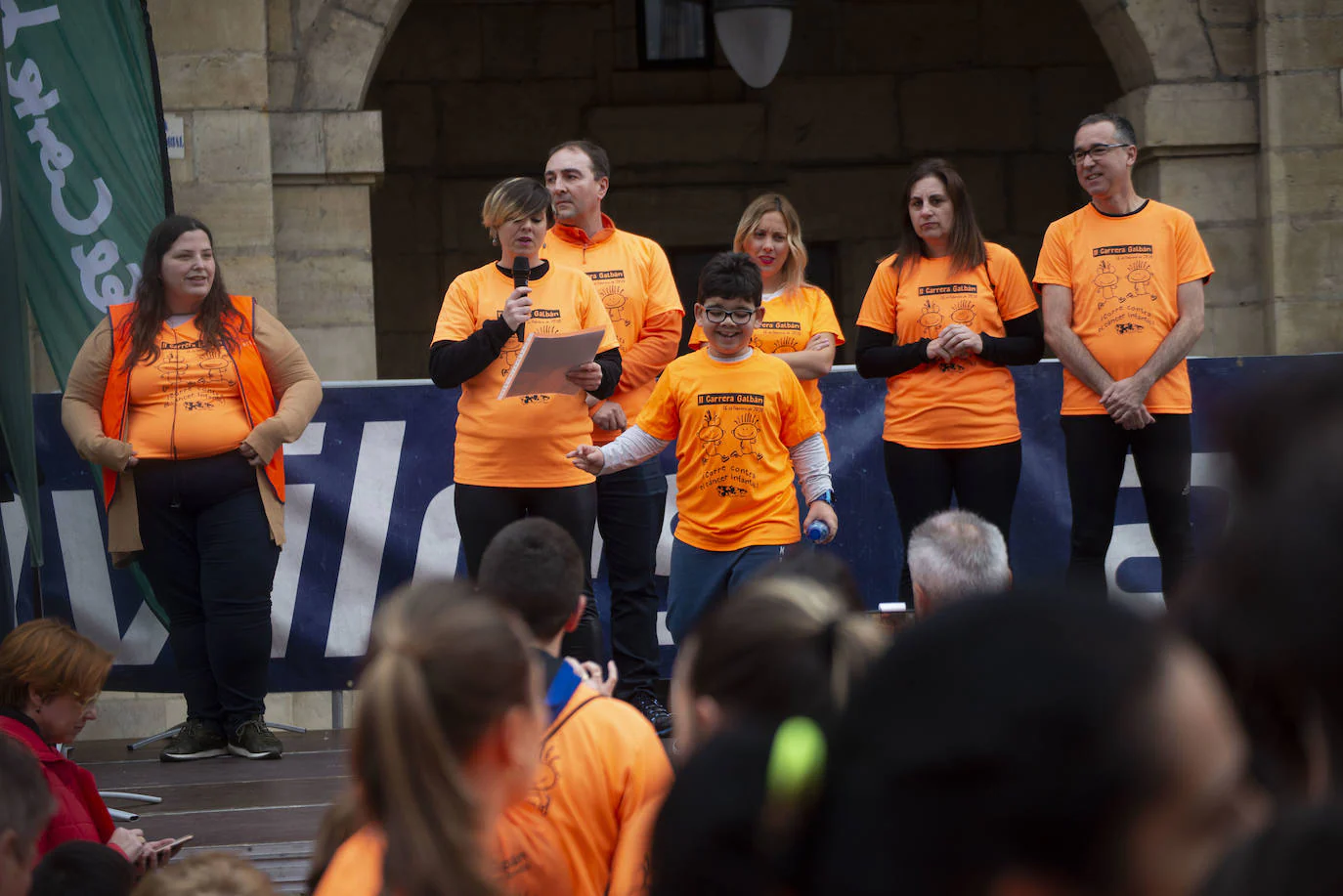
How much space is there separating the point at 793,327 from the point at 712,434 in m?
0.95

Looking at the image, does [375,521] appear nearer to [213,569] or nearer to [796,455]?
[213,569]

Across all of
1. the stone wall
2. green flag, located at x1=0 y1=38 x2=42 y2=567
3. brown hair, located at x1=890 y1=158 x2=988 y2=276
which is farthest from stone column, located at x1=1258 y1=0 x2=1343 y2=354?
green flag, located at x1=0 y1=38 x2=42 y2=567

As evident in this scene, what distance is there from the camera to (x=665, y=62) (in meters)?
10.6

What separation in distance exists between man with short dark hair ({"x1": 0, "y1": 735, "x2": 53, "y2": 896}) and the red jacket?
4.01 ft

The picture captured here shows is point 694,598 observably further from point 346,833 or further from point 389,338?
point 389,338

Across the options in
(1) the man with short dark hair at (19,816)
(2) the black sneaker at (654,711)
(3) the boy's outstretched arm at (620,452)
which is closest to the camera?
(1) the man with short dark hair at (19,816)

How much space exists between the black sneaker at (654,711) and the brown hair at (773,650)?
3.24 m

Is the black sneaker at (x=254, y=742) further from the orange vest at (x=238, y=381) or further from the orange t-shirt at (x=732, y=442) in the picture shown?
the orange t-shirt at (x=732, y=442)

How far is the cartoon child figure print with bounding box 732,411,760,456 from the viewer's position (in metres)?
4.77

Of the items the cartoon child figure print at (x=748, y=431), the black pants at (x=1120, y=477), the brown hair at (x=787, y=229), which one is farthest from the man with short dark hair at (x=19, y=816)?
the brown hair at (x=787, y=229)

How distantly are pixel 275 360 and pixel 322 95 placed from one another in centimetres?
250

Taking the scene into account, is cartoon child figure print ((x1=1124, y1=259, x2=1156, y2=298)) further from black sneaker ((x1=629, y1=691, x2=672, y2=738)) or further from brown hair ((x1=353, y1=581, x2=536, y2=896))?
brown hair ((x1=353, y1=581, x2=536, y2=896))

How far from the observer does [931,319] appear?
5.27 m

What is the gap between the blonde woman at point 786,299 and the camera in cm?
556
